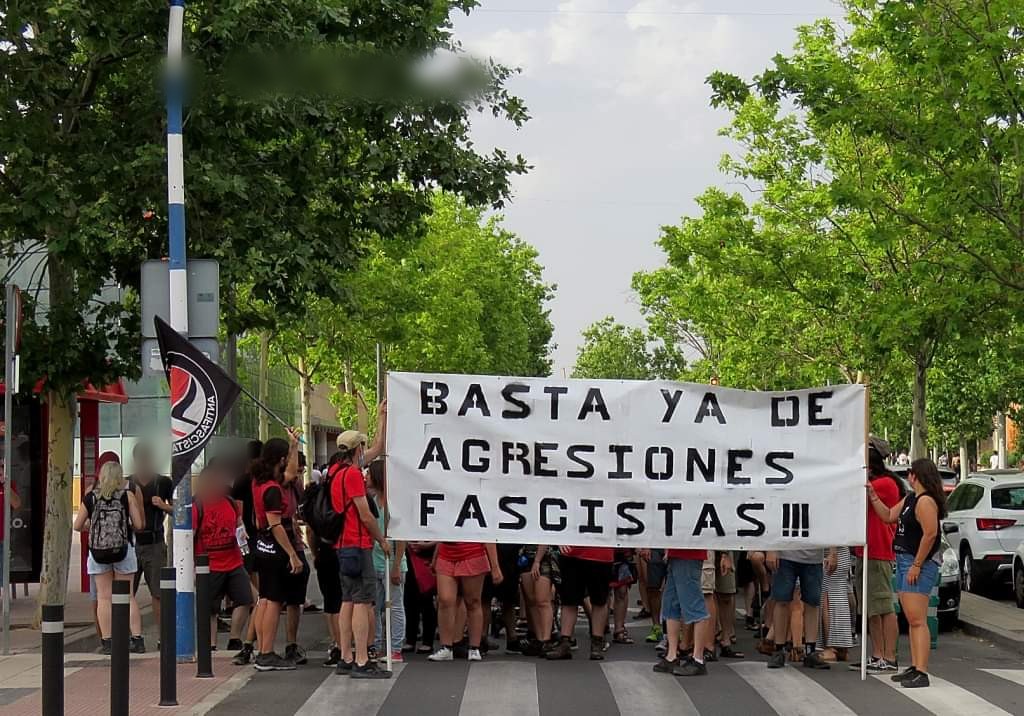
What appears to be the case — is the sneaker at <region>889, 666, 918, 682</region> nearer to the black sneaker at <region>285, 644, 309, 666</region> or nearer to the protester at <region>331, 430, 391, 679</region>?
the protester at <region>331, 430, 391, 679</region>

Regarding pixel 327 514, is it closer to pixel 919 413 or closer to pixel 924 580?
pixel 924 580

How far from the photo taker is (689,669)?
1155 cm

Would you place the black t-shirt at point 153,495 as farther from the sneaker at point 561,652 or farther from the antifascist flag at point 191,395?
the sneaker at point 561,652

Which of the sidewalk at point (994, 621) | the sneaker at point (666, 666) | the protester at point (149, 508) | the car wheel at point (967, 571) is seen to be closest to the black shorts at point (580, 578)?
the sneaker at point (666, 666)

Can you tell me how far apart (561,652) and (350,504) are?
97.7 inches

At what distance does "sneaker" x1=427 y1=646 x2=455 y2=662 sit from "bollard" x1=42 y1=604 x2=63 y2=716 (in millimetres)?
4550

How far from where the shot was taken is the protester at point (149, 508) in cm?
1422

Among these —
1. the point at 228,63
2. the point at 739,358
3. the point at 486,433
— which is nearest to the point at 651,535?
the point at 486,433

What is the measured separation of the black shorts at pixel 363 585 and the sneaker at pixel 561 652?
192 centimetres

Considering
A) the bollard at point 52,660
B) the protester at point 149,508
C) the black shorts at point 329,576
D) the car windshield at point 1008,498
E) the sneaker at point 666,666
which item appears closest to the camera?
the bollard at point 52,660

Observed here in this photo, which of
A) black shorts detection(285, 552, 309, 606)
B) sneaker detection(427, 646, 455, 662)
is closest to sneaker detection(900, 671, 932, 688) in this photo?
sneaker detection(427, 646, 455, 662)

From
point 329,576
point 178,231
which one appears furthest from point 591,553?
point 178,231

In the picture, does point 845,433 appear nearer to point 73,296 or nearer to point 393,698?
point 393,698

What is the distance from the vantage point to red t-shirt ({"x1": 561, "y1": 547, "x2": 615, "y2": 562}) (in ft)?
41.3
